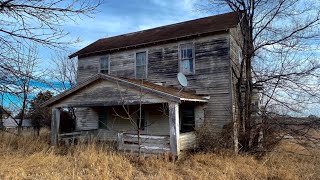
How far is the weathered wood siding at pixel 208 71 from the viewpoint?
14156 mm

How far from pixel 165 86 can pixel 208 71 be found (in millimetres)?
2514

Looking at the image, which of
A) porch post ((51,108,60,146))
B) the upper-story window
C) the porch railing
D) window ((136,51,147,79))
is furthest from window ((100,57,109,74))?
the porch railing

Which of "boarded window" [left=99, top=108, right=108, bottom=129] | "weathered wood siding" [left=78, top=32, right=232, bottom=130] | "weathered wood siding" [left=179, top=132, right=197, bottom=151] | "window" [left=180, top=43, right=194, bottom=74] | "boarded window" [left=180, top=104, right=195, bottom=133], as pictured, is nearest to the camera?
"weathered wood siding" [left=179, top=132, right=197, bottom=151]

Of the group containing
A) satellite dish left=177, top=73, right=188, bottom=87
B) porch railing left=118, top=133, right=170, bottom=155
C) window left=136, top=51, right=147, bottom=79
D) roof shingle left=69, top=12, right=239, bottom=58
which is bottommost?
porch railing left=118, top=133, right=170, bottom=155

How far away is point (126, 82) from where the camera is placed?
12445mm

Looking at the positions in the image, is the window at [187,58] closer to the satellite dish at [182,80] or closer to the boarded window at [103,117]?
the satellite dish at [182,80]

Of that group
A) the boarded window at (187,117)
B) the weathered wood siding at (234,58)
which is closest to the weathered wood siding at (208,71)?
the weathered wood siding at (234,58)

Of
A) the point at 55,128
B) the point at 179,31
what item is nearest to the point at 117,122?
the point at 55,128

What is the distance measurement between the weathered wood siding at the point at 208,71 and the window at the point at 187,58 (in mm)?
250

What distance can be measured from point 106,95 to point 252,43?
8.10m

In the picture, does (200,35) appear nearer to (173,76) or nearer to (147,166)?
(173,76)

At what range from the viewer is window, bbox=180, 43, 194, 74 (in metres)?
15.3

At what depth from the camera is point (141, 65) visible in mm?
16922

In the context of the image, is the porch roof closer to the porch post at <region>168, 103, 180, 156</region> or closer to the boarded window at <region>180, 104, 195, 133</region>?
the porch post at <region>168, 103, 180, 156</region>
